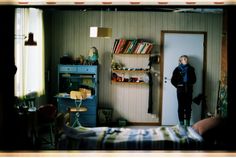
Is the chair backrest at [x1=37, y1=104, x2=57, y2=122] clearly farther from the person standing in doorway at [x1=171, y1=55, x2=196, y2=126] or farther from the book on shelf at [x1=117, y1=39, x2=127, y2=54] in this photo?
the person standing in doorway at [x1=171, y1=55, x2=196, y2=126]

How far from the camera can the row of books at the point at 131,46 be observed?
26.5ft

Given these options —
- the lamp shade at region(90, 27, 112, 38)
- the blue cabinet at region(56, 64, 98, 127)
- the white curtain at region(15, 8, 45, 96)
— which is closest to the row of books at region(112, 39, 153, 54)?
the blue cabinet at region(56, 64, 98, 127)

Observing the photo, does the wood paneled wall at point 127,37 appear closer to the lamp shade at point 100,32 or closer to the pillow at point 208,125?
the lamp shade at point 100,32

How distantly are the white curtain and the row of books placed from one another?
174 cm

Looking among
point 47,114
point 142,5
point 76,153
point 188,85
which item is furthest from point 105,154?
point 188,85

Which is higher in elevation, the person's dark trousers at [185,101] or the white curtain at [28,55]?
the white curtain at [28,55]

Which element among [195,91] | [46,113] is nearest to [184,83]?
[195,91]

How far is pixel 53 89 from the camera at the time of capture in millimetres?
8430

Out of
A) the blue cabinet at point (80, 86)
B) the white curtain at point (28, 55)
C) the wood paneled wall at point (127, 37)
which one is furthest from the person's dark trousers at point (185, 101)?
the white curtain at point (28, 55)

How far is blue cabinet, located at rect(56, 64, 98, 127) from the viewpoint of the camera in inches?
308

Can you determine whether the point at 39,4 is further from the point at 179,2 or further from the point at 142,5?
the point at 179,2

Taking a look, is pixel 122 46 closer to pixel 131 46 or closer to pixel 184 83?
pixel 131 46

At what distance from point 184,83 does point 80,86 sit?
7.91 feet

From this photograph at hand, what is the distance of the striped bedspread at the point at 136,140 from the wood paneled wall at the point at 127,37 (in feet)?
11.6
